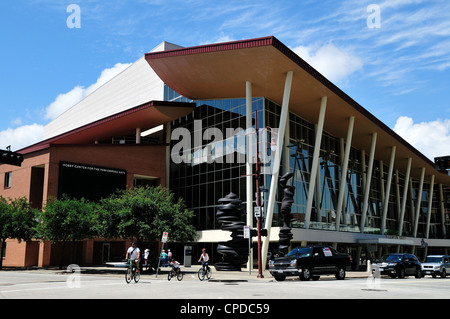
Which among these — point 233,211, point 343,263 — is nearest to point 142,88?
point 233,211

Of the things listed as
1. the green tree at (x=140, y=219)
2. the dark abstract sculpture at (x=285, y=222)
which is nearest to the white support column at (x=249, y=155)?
the dark abstract sculpture at (x=285, y=222)

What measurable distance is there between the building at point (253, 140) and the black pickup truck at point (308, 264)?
637 cm

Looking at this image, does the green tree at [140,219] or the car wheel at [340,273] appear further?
the green tree at [140,219]

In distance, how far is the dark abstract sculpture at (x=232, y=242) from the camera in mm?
32562

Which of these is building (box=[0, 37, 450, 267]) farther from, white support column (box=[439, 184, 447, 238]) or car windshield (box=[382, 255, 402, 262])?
white support column (box=[439, 184, 447, 238])

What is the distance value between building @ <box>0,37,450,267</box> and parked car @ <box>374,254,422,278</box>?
848 centimetres

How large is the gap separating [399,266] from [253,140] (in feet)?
49.5

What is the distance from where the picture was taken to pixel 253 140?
37188 millimetres

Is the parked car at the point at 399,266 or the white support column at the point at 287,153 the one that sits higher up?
the white support column at the point at 287,153

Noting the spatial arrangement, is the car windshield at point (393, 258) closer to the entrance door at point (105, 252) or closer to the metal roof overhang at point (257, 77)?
the metal roof overhang at point (257, 77)

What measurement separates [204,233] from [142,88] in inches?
892

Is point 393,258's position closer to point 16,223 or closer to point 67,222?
point 67,222

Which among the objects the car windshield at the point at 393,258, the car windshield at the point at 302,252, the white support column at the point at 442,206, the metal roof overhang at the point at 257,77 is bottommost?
the car windshield at the point at 393,258

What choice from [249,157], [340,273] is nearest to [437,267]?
[340,273]
